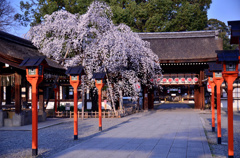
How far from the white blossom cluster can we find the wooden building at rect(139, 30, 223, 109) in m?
5.99

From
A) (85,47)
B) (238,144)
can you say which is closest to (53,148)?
(238,144)

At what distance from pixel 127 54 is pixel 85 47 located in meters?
3.23

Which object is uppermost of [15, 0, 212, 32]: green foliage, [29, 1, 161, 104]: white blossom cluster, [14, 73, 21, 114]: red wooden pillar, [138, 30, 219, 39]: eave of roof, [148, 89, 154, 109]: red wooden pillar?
[15, 0, 212, 32]: green foliage

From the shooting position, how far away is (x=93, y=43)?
2034cm

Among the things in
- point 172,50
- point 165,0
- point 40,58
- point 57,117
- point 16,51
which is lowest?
point 57,117

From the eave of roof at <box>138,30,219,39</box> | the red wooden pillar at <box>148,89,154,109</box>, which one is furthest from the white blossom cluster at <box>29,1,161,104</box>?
the eave of roof at <box>138,30,219,39</box>

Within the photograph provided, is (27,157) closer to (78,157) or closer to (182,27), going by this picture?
(78,157)

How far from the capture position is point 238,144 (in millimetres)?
9992

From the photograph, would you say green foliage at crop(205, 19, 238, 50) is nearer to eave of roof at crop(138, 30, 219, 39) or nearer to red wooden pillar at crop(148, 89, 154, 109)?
eave of roof at crop(138, 30, 219, 39)

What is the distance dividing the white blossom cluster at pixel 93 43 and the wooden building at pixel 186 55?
5986mm

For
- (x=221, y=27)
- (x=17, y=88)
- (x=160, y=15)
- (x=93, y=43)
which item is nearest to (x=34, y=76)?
(x=17, y=88)

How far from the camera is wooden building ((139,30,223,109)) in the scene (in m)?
27.0

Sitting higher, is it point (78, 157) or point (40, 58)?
point (40, 58)

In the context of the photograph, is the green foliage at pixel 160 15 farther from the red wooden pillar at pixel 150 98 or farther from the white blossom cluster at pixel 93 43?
the white blossom cluster at pixel 93 43
